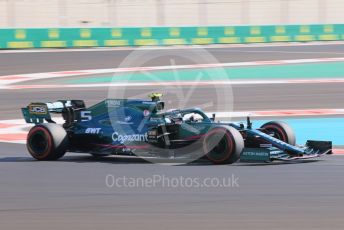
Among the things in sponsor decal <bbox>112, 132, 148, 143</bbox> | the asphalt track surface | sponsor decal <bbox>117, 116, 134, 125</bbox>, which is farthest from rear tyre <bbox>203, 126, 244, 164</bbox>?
sponsor decal <bbox>117, 116, 134, 125</bbox>

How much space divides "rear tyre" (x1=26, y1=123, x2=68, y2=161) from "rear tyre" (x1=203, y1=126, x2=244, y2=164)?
2046 millimetres

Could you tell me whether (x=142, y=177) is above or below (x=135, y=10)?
below

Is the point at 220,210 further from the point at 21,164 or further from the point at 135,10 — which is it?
the point at 135,10

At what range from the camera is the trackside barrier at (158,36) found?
36.9 m

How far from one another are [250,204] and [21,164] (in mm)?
4299

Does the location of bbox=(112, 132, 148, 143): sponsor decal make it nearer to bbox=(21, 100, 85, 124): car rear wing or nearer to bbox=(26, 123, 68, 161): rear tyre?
bbox=(26, 123, 68, 161): rear tyre

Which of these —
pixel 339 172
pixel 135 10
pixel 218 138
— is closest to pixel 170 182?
pixel 218 138

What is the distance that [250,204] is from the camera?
8.43m

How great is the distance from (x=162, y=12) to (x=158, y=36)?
26.1 ft

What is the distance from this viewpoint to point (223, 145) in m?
11.1

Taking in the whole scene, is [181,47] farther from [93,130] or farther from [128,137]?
[128,137]

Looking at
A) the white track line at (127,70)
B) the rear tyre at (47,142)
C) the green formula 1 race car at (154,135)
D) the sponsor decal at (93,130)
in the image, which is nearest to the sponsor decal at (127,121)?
the green formula 1 race car at (154,135)

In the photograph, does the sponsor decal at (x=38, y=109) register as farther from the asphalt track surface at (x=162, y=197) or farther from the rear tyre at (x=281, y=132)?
the rear tyre at (x=281, y=132)

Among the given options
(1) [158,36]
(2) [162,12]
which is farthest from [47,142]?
(2) [162,12]
